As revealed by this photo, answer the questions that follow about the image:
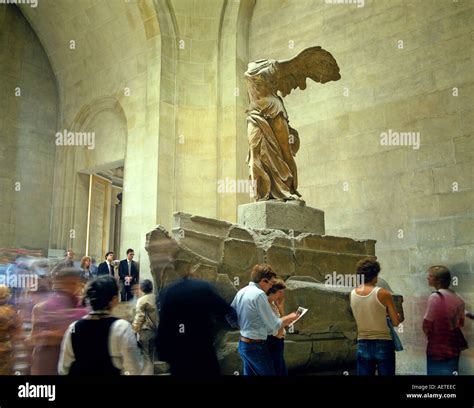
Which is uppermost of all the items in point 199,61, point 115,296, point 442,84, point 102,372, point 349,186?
point 199,61

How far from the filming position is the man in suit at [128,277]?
8.44 meters

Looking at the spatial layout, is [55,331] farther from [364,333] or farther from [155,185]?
[155,185]

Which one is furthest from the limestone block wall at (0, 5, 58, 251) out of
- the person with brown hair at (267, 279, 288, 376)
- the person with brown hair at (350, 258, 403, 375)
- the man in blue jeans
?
the person with brown hair at (350, 258, 403, 375)

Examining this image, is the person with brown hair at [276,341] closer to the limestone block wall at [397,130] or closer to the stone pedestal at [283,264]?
the stone pedestal at [283,264]

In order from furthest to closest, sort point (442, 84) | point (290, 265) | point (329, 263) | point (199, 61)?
point (199, 61) → point (442, 84) → point (329, 263) → point (290, 265)

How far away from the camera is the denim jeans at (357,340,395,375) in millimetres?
3455

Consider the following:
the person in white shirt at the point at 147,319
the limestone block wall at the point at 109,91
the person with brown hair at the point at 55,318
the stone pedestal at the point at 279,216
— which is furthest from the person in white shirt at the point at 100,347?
the limestone block wall at the point at 109,91

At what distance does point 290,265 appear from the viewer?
5.85 m

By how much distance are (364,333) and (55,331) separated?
2.14 metres

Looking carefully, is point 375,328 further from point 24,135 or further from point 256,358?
point 24,135

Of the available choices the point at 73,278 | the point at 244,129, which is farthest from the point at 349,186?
the point at 73,278

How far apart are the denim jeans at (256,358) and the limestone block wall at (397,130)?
4634 mm

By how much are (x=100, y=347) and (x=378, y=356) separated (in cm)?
199

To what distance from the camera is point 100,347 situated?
2.55m
